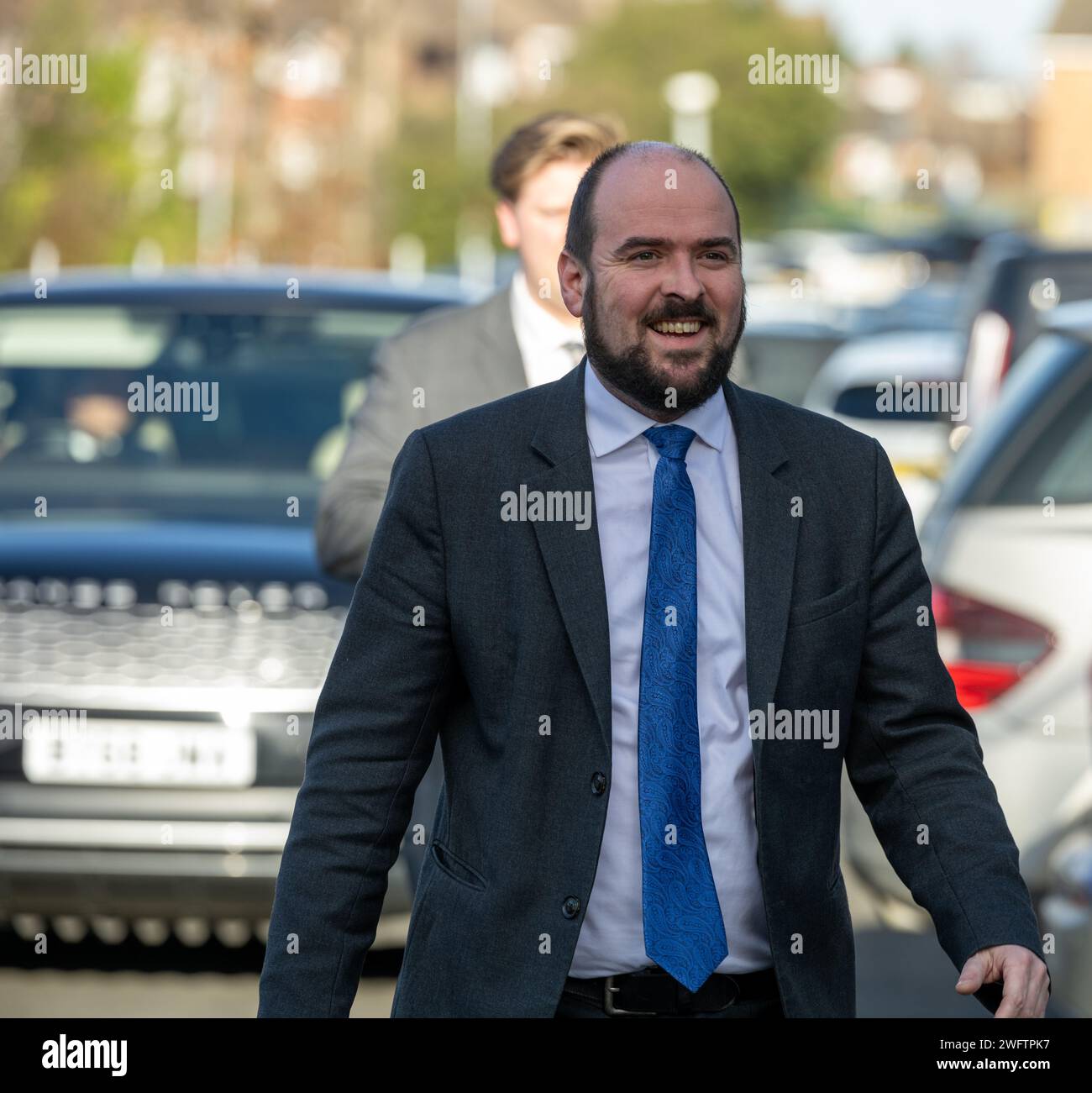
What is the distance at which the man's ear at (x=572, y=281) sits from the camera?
10.0ft

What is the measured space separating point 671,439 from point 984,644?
2.36m

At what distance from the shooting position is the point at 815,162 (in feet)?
268

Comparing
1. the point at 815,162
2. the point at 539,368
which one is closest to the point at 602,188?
the point at 539,368

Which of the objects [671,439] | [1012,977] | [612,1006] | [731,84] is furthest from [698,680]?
[731,84]

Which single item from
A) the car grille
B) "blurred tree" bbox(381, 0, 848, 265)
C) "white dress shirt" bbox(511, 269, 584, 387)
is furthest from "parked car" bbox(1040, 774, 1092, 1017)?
"blurred tree" bbox(381, 0, 848, 265)

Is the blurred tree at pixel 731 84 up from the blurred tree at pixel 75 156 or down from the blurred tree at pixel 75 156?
up

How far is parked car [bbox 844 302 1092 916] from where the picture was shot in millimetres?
4957

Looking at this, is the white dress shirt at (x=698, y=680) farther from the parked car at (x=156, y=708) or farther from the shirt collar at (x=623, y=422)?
the parked car at (x=156, y=708)

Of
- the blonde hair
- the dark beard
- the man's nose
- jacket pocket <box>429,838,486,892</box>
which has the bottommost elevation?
jacket pocket <box>429,838,486,892</box>

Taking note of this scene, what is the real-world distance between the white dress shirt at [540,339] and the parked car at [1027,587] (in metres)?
1.00

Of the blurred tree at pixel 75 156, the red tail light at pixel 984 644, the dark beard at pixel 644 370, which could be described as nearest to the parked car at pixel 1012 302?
the red tail light at pixel 984 644

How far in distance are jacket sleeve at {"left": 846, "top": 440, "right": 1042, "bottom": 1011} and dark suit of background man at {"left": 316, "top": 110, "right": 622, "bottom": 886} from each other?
1901 mm

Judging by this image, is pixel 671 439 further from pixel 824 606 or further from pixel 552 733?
pixel 552 733

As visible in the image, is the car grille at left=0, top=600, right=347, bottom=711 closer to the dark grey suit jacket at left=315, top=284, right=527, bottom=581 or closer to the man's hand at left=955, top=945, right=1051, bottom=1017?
the dark grey suit jacket at left=315, top=284, right=527, bottom=581
